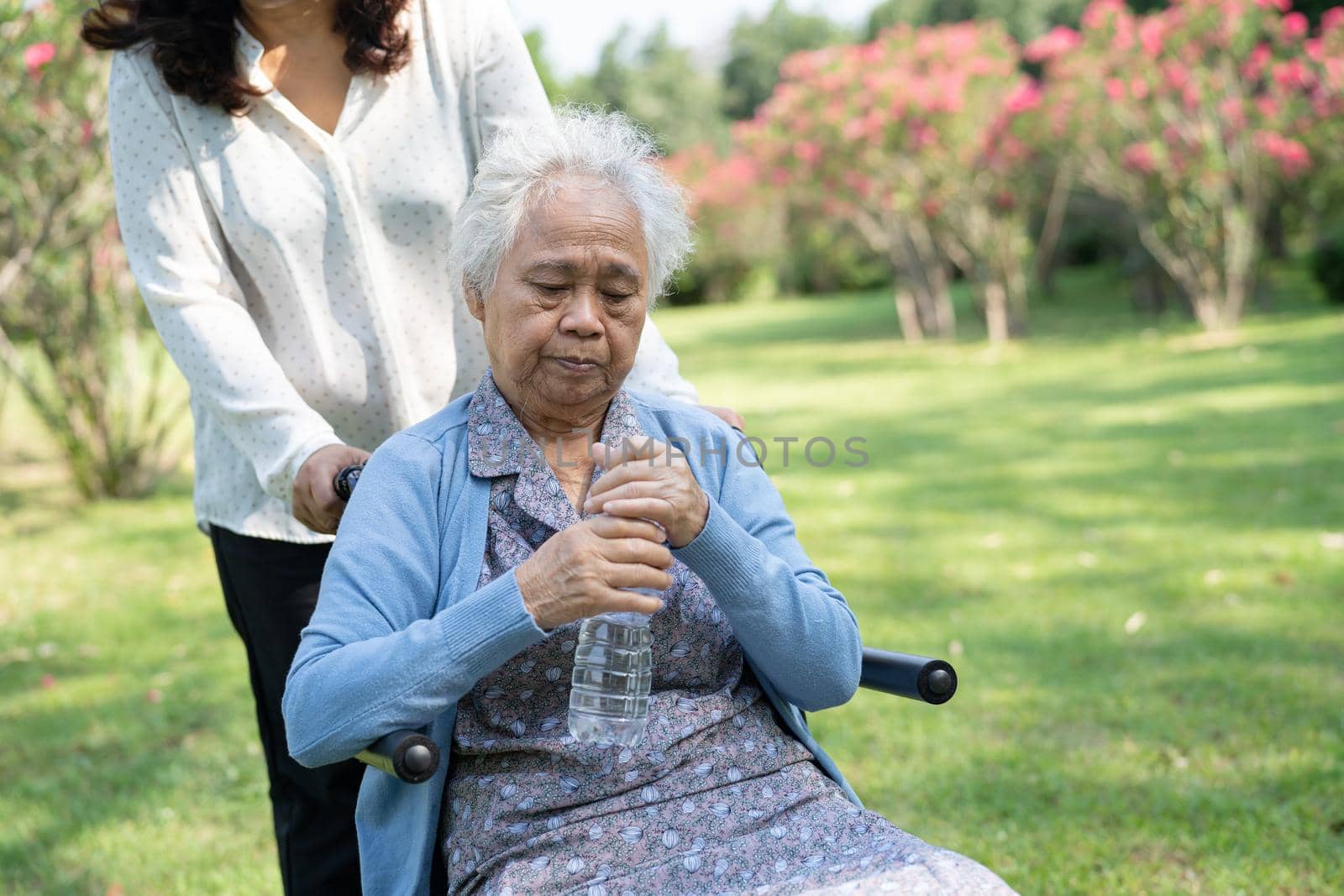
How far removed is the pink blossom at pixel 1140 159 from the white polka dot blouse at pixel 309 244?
42.6 ft

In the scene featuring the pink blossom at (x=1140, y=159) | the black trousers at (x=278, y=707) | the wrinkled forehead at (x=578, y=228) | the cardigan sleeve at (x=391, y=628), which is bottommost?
the pink blossom at (x=1140, y=159)

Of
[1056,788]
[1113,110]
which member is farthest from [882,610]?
[1113,110]

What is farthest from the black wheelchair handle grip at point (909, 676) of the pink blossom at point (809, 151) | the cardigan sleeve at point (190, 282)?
the pink blossom at point (809, 151)

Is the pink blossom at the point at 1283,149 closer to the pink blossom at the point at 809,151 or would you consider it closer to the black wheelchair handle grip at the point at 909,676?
the pink blossom at the point at 809,151

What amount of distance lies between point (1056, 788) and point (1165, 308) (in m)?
16.7

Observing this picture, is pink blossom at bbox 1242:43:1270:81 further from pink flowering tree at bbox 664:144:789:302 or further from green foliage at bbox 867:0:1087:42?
green foliage at bbox 867:0:1087:42

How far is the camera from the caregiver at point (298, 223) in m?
2.24

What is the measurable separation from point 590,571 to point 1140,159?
1385 centimetres

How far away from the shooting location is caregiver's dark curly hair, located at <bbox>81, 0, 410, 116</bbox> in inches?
87.5

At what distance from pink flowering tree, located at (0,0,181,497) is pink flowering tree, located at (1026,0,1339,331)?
10468 mm

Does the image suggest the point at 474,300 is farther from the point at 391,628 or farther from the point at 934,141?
the point at 934,141

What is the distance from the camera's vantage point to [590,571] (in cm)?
171

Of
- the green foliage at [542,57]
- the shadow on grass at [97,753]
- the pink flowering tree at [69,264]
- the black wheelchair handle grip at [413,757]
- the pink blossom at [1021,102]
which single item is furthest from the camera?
the green foliage at [542,57]

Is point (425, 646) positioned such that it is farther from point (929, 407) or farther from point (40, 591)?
point (929, 407)
